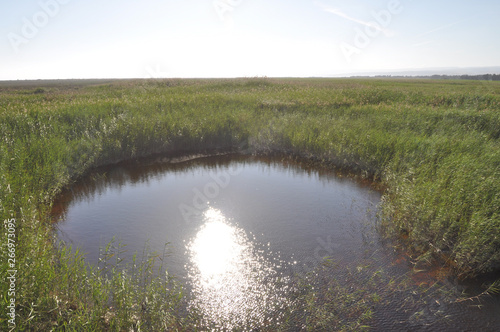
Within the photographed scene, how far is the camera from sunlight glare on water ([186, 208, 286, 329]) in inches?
145

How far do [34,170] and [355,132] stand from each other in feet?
33.1

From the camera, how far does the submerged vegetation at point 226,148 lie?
331 centimetres

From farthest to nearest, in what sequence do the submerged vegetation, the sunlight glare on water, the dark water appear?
the dark water < the sunlight glare on water < the submerged vegetation

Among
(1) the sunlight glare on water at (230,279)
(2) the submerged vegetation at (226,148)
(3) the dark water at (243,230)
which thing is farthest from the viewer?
(3) the dark water at (243,230)

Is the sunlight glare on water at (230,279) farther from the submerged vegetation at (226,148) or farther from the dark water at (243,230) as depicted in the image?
the submerged vegetation at (226,148)

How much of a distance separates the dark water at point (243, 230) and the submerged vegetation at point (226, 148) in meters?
0.44

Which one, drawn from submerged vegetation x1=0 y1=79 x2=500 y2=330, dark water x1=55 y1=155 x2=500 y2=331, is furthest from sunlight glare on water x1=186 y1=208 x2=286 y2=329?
submerged vegetation x1=0 y1=79 x2=500 y2=330

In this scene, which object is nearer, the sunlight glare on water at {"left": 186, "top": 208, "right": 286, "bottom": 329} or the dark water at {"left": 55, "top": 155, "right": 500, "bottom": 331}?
the sunlight glare on water at {"left": 186, "top": 208, "right": 286, "bottom": 329}

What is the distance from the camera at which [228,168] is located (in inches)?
392

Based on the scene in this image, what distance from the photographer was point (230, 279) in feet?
14.1

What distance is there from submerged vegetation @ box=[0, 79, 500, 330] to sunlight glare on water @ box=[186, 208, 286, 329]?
1.28ft

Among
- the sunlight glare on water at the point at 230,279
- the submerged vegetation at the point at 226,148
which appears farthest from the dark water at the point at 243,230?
the submerged vegetation at the point at 226,148

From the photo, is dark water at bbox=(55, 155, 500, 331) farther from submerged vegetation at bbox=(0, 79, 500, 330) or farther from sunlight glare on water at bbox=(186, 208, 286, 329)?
submerged vegetation at bbox=(0, 79, 500, 330)

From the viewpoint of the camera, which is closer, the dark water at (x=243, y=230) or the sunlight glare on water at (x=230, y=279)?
the sunlight glare on water at (x=230, y=279)
